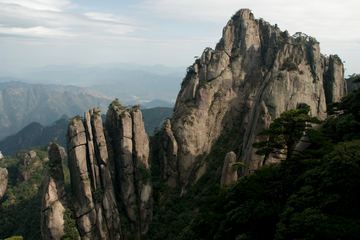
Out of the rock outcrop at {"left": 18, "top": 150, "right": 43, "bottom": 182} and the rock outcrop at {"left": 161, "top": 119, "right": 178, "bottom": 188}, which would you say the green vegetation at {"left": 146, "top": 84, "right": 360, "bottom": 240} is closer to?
the rock outcrop at {"left": 161, "top": 119, "right": 178, "bottom": 188}

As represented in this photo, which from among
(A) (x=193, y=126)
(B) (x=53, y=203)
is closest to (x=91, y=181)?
(B) (x=53, y=203)

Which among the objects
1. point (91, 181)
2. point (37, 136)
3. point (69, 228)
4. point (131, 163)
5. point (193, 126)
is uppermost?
point (193, 126)

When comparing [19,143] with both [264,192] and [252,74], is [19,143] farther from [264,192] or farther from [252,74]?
[264,192]

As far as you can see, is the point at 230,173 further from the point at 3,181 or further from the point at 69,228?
the point at 3,181

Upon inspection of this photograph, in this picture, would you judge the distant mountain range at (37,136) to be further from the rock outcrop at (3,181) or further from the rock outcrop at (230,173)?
the rock outcrop at (230,173)

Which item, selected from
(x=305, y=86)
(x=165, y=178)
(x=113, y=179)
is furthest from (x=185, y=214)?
(x=305, y=86)

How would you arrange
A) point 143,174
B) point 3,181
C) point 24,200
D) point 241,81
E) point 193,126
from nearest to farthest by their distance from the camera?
1. point 143,174
2. point 193,126
3. point 241,81
4. point 24,200
5. point 3,181
